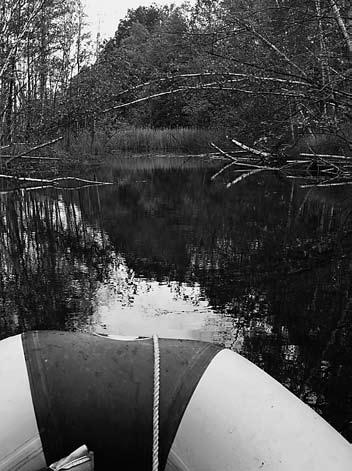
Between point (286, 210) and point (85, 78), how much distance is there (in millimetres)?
3287

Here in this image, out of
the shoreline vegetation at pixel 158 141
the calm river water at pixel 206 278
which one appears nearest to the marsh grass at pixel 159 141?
the shoreline vegetation at pixel 158 141

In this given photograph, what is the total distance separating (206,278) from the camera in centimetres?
393

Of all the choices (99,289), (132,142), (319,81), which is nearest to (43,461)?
(99,289)

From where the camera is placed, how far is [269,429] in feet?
4.14

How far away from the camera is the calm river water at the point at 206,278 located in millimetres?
2700

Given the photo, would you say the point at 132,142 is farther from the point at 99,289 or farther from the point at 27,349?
the point at 27,349

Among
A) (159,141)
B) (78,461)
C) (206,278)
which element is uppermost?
(159,141)

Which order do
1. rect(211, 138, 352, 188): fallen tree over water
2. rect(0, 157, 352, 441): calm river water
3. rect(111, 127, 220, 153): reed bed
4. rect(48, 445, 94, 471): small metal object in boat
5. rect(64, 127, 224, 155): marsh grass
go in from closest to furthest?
rect(48, 445, 94, 471): small metal object in boat → rect(0, 157, 352, 441): calm river water → rect(211, 138, 352, 188): fallen tree over water → rect(64, 127, 224, 155): marsh grass → rect(111, 127, 220, 153): reed bed

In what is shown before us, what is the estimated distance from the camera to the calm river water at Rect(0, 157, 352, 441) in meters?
2.70

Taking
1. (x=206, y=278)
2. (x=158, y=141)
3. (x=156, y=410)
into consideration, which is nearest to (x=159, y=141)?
(x=158, y=141)

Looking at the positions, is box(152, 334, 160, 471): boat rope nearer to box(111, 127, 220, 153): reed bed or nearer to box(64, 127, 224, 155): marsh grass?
box(64, 127, 224, 155): marsh grass

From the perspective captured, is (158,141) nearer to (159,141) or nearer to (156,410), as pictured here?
(159,141)

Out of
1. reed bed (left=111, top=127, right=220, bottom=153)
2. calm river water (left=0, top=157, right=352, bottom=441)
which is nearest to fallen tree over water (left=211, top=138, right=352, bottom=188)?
calm river water (left=0, top=157, right=352, bottom=441)

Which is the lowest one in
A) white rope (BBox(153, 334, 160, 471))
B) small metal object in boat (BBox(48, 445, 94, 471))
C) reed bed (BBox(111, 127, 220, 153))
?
small metal object in boat (BBox(48, 445, 94, 471))
